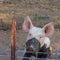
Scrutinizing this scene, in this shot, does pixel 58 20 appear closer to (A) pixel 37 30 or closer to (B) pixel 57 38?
(B) pixel 57 38

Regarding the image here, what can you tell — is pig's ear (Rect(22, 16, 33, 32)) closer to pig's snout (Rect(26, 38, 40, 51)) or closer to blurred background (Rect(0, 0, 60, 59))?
pig's snout (Rect(26, 38, 40, 51))

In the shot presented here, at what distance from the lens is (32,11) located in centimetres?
855

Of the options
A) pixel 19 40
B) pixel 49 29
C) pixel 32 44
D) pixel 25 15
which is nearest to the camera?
pixel 32 44

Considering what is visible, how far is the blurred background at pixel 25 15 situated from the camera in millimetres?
6310

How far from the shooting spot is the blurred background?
6.31 meters

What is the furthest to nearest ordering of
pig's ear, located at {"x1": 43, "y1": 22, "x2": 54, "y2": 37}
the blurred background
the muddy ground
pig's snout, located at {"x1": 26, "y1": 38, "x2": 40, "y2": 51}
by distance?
the blurred background, the muddy ground, pig's ear, located at {"x1": 43, "y1": 22, "x2": 54, "y2": 37}, pig's snout, located at {"x1": 26, "y1": 38, "x2": 40, "y2": 51}

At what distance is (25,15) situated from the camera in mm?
7934

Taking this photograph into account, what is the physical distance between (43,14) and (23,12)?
0.59 m

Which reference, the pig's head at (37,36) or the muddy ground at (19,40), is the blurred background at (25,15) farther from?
the pig's head at (37,36)

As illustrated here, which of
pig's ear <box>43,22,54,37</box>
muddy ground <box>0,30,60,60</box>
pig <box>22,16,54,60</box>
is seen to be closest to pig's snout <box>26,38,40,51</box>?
pig <box>22,16,54,60</box>

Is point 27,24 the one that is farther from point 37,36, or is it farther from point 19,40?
point 19,40

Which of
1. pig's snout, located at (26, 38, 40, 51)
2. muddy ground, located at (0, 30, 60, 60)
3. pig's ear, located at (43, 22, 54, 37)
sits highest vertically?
pig's ear, located at (43, 22, 54, 37)

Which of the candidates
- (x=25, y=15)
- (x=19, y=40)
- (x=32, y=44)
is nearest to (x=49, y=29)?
(x=32, y=44)

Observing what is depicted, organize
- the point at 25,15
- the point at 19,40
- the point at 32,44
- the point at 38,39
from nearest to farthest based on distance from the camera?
1. the point at 32,44
2. the point at 38,39
3. the point at 19,40
4. the point at 25,15
